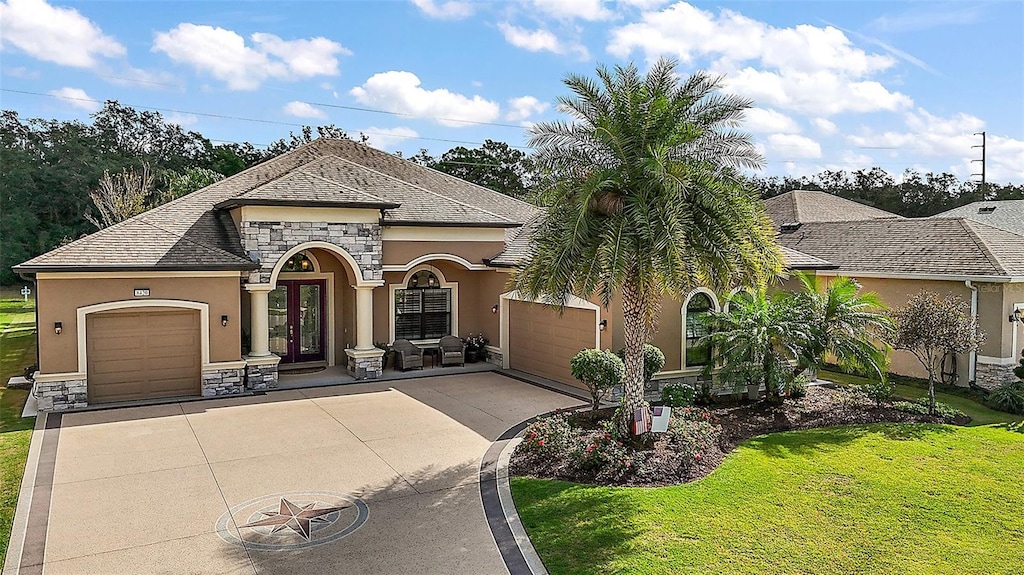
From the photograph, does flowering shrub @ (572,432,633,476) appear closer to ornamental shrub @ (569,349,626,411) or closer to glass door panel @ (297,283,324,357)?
ornamental shrub @ (569,349,626,411)

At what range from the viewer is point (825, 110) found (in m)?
22.1

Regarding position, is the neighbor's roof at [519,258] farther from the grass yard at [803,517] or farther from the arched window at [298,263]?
the grass yard at [803,517]

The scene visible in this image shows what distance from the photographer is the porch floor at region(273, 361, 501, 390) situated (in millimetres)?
17234

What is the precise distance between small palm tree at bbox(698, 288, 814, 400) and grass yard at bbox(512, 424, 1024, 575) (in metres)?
2.54

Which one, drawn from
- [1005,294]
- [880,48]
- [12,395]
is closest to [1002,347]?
[1005,294]

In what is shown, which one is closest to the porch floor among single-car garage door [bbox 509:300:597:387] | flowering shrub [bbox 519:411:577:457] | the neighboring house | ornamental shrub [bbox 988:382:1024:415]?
single-car garage door [bbox 509:300:597:387]

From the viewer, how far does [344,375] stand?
18.3 meters

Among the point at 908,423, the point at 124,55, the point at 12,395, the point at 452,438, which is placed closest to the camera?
the point at 452,438

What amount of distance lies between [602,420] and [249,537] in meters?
7.03

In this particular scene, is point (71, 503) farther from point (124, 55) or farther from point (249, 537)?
point (124, 55)

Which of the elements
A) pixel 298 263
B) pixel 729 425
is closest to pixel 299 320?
pixel 298 263

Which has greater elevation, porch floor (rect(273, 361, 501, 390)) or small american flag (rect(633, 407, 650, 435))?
small american flag (rect(633, 407, 650, 435))

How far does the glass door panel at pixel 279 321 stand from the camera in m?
19.2

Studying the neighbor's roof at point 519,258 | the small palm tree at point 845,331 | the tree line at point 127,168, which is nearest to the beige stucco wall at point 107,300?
the neighbor's roof at point 519,258
